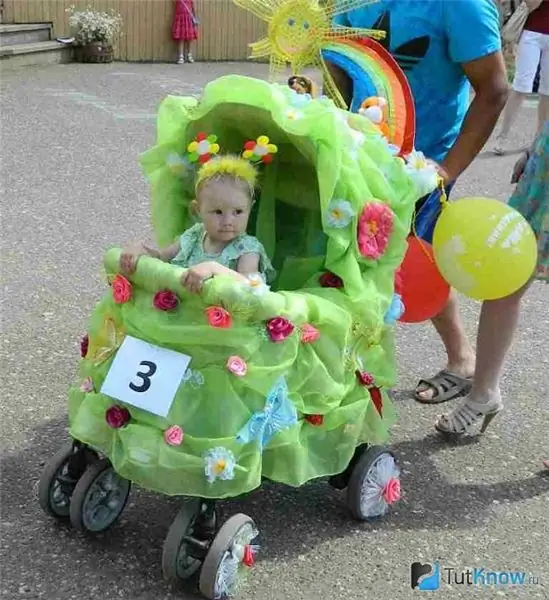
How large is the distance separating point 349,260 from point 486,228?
0.49 meters

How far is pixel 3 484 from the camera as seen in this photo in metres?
3.17

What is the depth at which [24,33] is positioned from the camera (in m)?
13.1

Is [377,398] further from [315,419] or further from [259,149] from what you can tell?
[259,149]

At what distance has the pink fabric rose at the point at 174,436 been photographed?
8.43 feet

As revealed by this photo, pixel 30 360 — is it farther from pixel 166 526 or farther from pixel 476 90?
pixel 476 90

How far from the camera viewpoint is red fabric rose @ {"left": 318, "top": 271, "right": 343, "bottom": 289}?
9.74 ft

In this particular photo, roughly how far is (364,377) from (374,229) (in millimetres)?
469

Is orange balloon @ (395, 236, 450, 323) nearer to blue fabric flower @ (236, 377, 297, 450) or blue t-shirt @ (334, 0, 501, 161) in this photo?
blue t-shirt @ (334, 0, 501, 161)

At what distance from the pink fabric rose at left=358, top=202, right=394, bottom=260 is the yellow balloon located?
0.26 metres

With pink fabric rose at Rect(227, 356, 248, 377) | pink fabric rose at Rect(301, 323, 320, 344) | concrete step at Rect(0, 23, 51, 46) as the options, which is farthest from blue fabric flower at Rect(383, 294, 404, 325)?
concrete step at Rect(0, 23, 51, 46)

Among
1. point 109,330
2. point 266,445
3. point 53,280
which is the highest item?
point 109,330

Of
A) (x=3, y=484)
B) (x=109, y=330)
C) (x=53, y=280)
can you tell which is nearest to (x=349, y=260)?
(x=109, y=330)

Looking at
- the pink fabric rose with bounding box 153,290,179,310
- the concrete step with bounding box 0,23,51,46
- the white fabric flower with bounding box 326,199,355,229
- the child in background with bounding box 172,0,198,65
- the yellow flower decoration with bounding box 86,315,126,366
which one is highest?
the white fabric flower with bounding box 326,199,355,229

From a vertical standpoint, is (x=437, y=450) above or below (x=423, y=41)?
below
